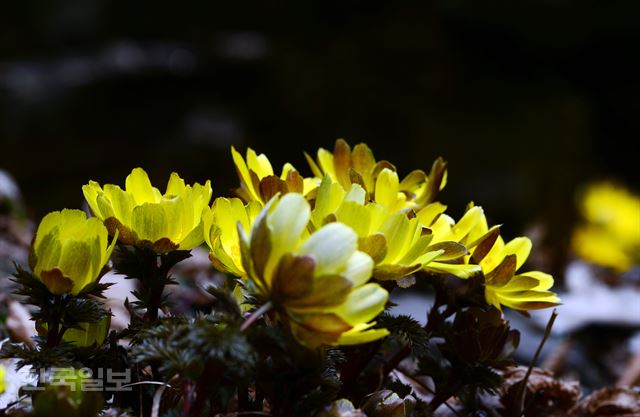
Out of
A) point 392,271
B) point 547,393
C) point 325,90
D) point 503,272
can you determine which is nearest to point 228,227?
point 392,271

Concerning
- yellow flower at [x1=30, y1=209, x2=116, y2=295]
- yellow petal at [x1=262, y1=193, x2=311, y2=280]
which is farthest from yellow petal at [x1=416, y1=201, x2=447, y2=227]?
yellow flower at [x1=30, y1=209, x2=116, y2=295]

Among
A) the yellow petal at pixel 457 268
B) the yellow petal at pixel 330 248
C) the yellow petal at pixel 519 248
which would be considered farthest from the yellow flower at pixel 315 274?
the yellow petal at pixel 519 248

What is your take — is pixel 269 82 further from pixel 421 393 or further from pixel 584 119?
pixel 421 393

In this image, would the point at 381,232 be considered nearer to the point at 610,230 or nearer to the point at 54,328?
the point at 54,328

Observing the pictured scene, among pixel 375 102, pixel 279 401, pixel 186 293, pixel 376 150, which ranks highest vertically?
pixel 375 102

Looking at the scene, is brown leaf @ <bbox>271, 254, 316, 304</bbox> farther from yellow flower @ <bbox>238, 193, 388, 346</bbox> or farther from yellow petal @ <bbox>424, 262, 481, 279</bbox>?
yellow petal @ <bbox>424, 262, 481, 279</bbox>

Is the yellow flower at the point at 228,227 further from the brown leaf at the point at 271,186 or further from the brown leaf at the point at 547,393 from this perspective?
the brown leaf at the point at 547,393

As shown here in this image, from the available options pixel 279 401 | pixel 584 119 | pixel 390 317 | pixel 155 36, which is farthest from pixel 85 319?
pixel 155 36
